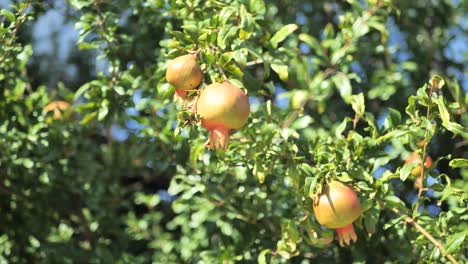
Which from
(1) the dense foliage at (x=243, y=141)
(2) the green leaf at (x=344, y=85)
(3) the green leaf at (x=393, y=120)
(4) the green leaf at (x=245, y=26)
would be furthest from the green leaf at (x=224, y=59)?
(2) the green leaf at (x=344, y=85)

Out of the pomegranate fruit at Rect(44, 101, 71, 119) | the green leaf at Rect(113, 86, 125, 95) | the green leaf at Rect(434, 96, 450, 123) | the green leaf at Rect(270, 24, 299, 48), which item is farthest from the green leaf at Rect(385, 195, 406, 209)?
the pomegranate fruit at Rect(44, 101, 71, 119)

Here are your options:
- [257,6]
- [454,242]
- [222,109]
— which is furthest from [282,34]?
[454,242]

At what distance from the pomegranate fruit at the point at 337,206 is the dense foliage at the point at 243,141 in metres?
0.03

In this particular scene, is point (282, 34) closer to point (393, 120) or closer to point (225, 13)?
point (225, 13)

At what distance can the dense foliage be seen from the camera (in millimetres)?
1704

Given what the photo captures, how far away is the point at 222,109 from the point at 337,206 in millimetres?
327

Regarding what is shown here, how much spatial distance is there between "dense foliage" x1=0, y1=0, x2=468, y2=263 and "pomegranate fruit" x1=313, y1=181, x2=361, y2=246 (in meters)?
0.03

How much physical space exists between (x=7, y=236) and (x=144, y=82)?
0.83m

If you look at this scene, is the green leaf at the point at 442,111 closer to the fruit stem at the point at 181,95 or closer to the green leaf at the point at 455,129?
the green leaf at the point at 455,129

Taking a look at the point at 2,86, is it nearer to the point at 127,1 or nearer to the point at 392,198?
the point at 127,1

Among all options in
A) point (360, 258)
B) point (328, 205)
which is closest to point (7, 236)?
point (360, 258)

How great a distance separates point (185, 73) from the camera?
59.9 inches

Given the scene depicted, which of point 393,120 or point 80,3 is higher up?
point 80,3

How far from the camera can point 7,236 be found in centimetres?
250
